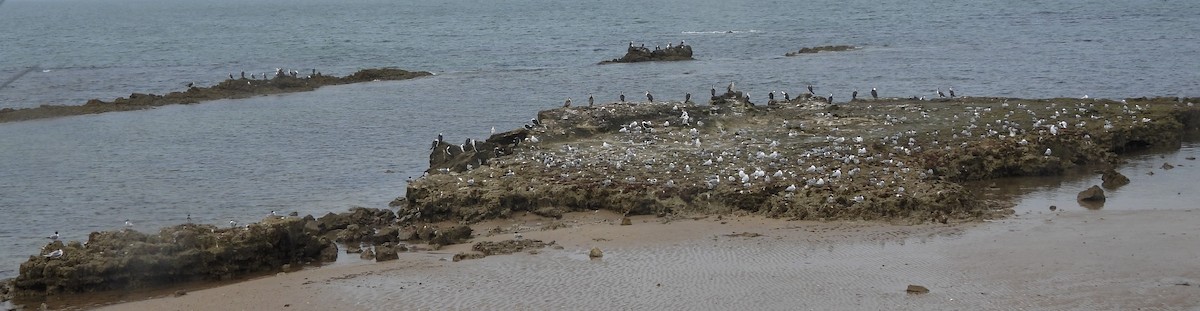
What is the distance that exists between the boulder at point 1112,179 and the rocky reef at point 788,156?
1.12m

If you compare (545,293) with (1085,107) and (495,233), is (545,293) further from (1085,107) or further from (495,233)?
(1085,107)

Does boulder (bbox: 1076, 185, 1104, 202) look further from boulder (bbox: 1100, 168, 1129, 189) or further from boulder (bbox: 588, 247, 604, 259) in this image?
boulder (bbox: 588, 247, 604, 259)

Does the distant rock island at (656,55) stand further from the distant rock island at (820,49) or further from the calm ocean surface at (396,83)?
the distant rock island at (820,49)

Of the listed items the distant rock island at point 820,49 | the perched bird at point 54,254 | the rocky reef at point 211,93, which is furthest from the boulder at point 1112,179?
the distant rock island at point 820,49

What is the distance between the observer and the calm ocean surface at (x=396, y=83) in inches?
921

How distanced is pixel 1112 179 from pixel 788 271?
8.22 metres

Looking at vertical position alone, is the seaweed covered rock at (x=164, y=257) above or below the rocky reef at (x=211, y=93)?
above

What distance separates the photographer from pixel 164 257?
51.4ft

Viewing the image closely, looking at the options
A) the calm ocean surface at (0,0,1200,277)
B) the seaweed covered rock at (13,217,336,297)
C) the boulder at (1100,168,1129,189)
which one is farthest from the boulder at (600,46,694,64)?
the seaweed covered rock at (13,217,336,297)

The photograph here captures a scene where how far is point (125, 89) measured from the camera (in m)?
45.1

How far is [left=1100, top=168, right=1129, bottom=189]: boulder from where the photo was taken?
65.7ft

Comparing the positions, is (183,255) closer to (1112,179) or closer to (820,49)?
(1112,179)

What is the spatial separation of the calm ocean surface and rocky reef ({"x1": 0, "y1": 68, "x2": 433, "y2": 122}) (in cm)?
123

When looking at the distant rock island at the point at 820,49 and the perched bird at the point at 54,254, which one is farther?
the distant rock island at the point at 820,49
